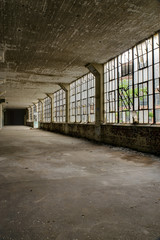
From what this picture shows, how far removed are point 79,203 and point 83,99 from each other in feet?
37.4

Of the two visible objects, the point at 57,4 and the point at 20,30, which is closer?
the point at 57,4

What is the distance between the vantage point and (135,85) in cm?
803

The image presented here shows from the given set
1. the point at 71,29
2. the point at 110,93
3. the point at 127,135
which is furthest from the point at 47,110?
the point at 71,29

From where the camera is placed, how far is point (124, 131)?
28.1 feet


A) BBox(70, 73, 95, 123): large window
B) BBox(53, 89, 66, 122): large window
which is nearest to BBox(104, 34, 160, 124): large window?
BBox(70, 73, 95, 123): large window

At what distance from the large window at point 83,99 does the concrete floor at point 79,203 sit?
26.4 feet

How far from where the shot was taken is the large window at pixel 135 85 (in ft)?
23.3

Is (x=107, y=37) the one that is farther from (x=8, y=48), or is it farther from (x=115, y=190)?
(x=115, y=190)

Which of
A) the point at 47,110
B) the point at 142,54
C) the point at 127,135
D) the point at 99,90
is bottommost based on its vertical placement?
the point at 127,135

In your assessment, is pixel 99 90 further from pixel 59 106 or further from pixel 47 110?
pixel 47 110

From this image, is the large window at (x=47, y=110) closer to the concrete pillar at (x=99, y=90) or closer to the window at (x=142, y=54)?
the concrete pillar at (x=99, y=90)

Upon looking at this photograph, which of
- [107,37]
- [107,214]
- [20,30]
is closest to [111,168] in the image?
[107,214]

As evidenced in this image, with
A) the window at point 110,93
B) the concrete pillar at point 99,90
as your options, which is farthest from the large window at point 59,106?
the window at point 110,93

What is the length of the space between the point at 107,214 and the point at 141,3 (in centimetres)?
523
